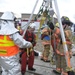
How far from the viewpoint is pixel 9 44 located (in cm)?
621

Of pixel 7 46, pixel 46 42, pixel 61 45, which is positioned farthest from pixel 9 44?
pixel 46 42

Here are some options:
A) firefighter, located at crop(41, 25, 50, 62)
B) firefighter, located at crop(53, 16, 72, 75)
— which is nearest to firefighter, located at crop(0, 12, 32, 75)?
firefighter, located at crop(53, 16, 72, 75)

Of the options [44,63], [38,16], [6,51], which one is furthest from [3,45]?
[44,63]

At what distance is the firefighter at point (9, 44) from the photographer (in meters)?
6.14

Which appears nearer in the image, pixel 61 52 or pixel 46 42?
pixel 61 52

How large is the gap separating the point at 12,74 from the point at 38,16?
2.31 m

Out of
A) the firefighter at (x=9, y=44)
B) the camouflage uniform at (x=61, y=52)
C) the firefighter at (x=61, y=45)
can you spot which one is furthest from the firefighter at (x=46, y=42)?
the firefighter at (x=9, y=44)

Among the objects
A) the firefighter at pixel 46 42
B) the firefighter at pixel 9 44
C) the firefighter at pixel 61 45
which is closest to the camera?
the firefighter at pixel 9 44

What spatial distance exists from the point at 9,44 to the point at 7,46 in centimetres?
6

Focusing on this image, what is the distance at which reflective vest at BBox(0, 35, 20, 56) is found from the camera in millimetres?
6195

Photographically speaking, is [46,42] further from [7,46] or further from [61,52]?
[7,46]

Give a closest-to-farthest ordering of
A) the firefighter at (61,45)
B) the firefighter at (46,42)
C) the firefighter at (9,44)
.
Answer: the firefighter at (9,44) < the firefighter at (61,45) < the firefighter at (46,42)

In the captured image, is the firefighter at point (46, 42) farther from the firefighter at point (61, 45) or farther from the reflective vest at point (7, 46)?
the reflective vest at point (7, 46)

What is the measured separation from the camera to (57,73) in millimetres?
8430
